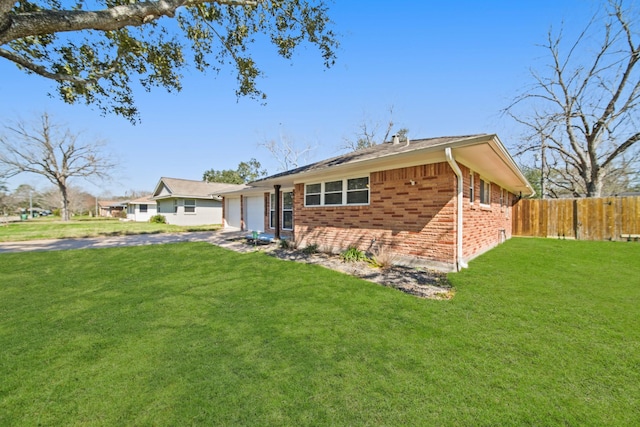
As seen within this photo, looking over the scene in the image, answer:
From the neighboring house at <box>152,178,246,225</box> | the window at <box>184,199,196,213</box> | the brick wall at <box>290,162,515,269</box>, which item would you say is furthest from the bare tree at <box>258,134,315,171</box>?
the brick wall at <box>290,162,515,269</box>

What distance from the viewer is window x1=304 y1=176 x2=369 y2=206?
7990 mm

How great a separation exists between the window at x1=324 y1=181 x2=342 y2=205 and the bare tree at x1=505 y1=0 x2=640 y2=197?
16.0m

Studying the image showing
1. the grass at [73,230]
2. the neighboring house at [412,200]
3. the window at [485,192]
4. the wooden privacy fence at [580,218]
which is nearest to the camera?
the neighboring house at [412,200]

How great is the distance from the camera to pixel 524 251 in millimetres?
8711

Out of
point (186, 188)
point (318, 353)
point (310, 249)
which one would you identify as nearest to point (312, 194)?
point (310, 249)

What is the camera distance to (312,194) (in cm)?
977

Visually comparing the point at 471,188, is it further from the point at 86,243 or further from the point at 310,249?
the point at 86,243

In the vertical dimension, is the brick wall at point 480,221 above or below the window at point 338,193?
below

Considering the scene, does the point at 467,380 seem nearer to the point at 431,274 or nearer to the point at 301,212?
the point at 431,274

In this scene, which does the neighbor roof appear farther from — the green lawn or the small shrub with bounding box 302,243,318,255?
the green lawn

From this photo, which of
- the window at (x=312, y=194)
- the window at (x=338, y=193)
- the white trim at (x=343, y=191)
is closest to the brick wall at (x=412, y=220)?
the white trim at (x=343, y=191)

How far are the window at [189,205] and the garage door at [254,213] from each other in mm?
9388

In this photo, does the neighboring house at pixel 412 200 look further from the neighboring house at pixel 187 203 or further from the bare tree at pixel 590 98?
the neighboring house at pixel 187 203

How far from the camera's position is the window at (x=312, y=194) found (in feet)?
31.2
